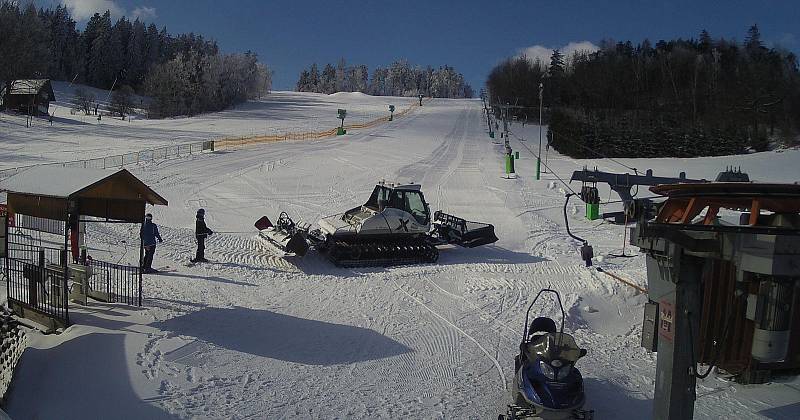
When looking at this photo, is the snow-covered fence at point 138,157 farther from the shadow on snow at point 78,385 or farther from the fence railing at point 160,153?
the shadow on snow at point 78,385

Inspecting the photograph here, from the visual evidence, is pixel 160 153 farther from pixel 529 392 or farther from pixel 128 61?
pixel 128 61

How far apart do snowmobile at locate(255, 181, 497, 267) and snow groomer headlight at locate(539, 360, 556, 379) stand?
857 centimetres

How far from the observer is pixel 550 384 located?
6566mm

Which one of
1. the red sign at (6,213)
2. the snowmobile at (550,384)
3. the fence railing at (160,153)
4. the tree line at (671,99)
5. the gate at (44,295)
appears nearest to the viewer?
the snowmobile at (550,384)

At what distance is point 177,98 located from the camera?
7888 cm

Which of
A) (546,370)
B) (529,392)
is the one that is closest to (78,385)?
(529,392)

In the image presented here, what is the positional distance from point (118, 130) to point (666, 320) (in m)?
53.8

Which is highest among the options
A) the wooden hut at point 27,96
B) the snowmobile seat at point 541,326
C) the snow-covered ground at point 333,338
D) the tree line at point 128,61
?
the tree line at point 128,61

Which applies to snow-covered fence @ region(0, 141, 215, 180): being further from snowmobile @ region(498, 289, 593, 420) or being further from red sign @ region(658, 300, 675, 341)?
red sign @ region(658, 300, 675, 341)

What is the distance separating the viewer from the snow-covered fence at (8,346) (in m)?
7.14

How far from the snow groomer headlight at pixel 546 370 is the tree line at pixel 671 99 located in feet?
139

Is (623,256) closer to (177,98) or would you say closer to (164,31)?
(177,98)

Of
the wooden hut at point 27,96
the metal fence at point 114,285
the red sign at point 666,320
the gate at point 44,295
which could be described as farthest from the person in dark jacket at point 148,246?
the wooden hut at point 27,96

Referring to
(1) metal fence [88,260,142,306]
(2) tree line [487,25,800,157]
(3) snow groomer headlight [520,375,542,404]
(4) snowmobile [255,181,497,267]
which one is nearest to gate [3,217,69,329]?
(1) metal fence [88,260,142,306]
